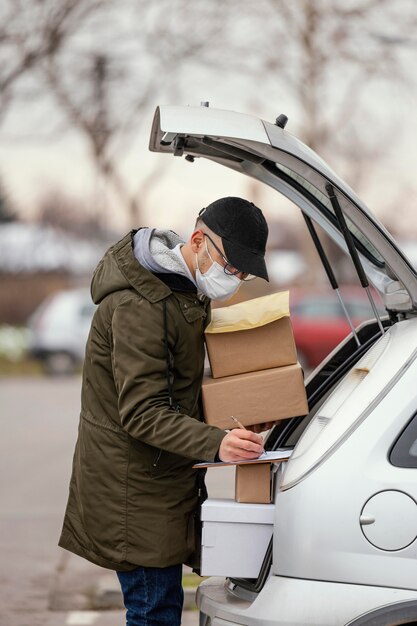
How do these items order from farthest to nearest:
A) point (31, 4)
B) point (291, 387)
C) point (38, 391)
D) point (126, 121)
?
point (126, 121) < point (38, 391) < point (31, 4) < point (291, 387)

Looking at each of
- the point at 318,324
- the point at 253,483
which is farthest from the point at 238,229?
the point at 318,324

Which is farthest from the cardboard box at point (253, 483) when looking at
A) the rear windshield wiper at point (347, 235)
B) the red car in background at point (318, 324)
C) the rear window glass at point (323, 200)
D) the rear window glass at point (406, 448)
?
the red car in background at point (318, 324)

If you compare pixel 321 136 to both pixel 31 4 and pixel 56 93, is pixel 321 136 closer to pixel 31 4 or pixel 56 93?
pixel 56 93

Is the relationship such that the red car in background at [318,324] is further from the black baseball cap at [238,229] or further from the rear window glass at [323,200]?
the black baseball cap at [238,229]

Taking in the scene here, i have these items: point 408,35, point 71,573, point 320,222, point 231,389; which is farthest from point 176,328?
point 408,35

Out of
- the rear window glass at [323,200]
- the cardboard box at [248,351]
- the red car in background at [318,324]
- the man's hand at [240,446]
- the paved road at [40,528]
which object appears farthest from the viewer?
the red car in background at [318,324]

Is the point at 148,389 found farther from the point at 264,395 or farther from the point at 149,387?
the point at 264,395

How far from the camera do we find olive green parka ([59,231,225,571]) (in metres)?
3.20

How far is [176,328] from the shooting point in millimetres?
3293

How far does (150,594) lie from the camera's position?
11.0ft

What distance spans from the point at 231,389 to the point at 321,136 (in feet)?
59.0

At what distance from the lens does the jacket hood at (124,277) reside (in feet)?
10.8

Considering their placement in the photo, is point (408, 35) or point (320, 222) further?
point (408, 35)

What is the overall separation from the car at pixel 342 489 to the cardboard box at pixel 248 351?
217 millimetres
